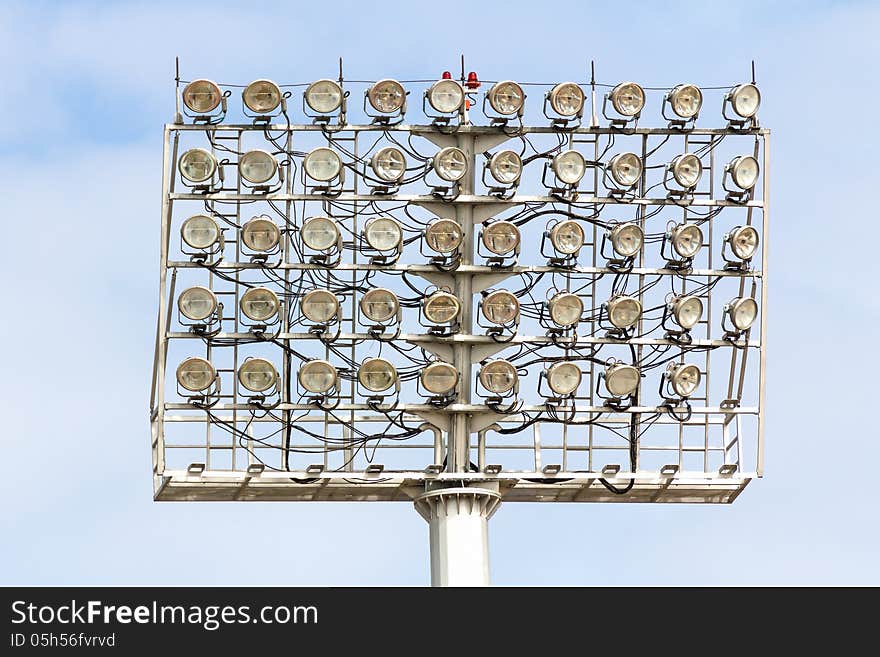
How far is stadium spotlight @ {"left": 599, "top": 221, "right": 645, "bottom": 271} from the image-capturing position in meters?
76.4

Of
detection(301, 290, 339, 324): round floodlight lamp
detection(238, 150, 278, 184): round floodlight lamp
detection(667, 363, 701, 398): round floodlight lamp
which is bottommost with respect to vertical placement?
detection(667, 363, 701, 398): round floodlight lamp

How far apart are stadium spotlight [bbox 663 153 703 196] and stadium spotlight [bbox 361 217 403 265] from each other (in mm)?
6014

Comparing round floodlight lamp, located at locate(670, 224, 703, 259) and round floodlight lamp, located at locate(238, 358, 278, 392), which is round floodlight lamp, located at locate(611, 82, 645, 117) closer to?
round floodlight lamp, located at locate(670, 224, 703, 259)

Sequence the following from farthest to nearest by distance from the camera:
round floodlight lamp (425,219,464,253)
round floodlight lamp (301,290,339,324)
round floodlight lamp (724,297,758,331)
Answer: round floodlight lamp (724,297,758,331) < round floodlight lamp (425,219,464,253) < round floodlight lamp (301,290,339,324)

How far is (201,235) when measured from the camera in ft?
247

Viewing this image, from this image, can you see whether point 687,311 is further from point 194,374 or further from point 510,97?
point 194,374

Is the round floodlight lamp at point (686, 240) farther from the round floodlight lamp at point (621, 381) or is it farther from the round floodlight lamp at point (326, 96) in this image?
the round floodlight lamp at point (326, 96)

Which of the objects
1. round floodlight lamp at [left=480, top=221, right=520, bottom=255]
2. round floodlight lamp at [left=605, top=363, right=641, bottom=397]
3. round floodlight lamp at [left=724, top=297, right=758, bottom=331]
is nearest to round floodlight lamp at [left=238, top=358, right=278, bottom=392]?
round floodlight lamp at [left=480, top=221, right=520, bottom=255]

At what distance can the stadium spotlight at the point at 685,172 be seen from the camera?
77.0 m

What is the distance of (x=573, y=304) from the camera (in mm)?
76000

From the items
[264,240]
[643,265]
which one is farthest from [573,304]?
[264,240]

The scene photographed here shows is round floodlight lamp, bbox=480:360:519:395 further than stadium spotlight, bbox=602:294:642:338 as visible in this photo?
No

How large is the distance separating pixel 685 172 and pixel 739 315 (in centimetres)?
328

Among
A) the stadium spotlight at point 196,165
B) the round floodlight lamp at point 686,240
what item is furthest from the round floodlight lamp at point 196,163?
the round floodlight lamp at point 686,240
